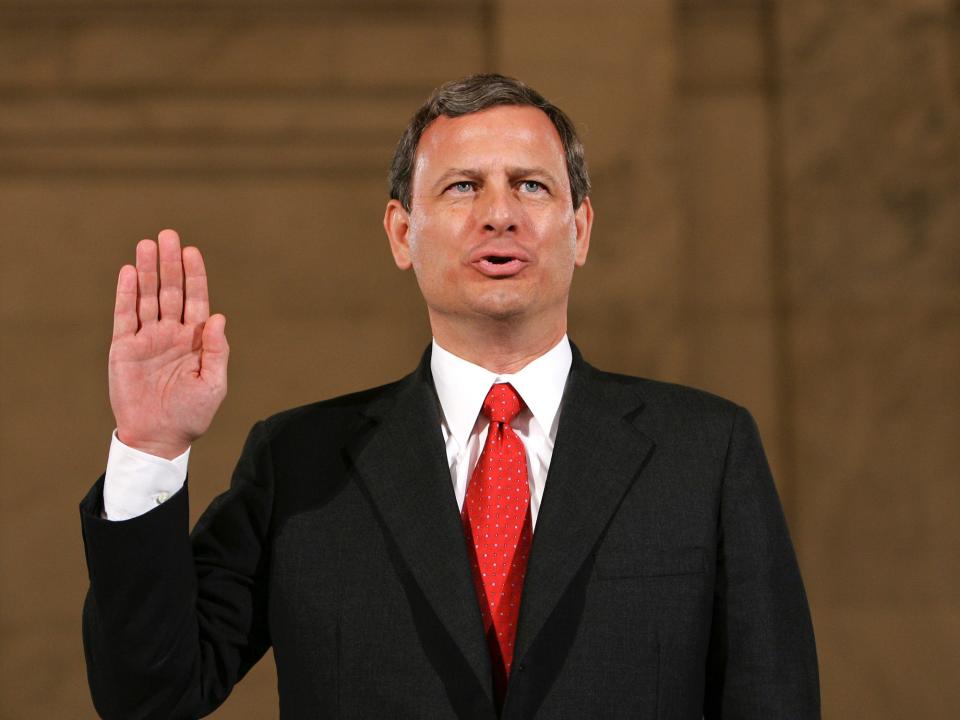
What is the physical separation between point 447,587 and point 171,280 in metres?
0.55

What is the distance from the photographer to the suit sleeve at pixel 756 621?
1.44 meters

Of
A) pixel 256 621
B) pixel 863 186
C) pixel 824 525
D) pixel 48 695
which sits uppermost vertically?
pixel 863 186

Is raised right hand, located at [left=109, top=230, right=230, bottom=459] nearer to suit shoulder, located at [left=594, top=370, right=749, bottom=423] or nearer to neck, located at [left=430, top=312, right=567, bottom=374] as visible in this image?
neck, located at [left=430, top=312, right=567, bottom=374]

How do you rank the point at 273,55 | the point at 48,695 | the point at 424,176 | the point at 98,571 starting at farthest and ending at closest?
the point at 273,55 → the point at 48,695 → the point at 424,176 → the point at 98,571

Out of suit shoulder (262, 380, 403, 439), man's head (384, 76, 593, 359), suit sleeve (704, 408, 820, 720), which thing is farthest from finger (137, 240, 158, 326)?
suit sleeve (704, 408, 820, 720)

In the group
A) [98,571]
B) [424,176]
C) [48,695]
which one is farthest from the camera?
[48,695]

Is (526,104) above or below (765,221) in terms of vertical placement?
above

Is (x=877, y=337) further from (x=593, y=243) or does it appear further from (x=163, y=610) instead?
(x=163, y=610)

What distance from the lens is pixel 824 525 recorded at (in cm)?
326

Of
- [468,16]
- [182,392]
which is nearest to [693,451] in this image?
[182,392]

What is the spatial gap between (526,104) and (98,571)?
922 mm

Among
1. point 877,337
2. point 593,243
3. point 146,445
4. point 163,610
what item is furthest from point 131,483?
point 877,337

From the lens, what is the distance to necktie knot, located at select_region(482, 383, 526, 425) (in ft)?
5.18

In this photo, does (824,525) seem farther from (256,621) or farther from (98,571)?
(98,571)
